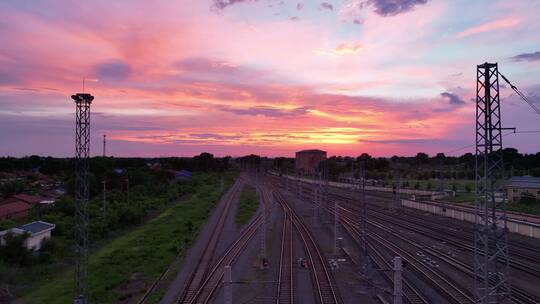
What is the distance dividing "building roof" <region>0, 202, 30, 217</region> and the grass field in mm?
16650

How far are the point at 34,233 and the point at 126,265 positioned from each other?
8945 mm

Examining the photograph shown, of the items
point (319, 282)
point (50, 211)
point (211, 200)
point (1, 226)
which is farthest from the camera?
point (211, 200)

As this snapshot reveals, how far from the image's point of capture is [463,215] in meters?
53.8

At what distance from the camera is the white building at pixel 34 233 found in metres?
34.5

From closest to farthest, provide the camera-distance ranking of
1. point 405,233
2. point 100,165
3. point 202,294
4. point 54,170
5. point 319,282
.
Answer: point 202,294, point 319,282, point 405,233, point 100,165, point 54,170

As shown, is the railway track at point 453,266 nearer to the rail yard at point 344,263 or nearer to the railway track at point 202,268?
the rail yard at point 344,263

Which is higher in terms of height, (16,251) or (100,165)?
(100,165)

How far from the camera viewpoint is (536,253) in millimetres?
34219

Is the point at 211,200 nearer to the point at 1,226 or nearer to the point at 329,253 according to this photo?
the point at 1,226

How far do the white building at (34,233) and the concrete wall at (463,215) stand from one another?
3880cm

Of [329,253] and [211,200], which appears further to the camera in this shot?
[211,200]

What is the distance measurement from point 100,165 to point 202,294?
80.3 m

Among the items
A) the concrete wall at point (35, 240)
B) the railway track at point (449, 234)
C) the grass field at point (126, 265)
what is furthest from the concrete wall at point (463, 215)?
the concrete wall at point (35, 240)

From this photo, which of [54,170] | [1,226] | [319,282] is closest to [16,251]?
[1,226]
